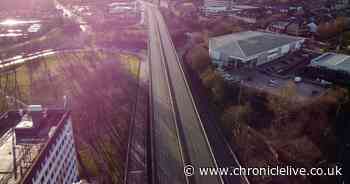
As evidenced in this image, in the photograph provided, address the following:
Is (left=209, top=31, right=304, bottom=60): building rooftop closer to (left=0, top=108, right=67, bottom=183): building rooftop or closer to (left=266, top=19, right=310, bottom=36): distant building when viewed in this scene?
(left=266, top=19, right=310, bottom=36): distant building

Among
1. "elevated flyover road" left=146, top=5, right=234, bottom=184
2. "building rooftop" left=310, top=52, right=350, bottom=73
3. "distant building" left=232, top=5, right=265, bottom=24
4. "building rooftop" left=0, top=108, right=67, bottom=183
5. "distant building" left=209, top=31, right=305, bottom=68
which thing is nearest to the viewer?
"building rooftop" left=0, top=108, right=67, bottom=183

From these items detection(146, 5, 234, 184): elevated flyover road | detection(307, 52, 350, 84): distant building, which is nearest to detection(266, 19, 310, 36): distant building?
detection(307, 52, 350, 84): distant building

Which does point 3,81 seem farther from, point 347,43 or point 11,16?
point 347,43

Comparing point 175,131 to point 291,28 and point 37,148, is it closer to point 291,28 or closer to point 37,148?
point 37,148

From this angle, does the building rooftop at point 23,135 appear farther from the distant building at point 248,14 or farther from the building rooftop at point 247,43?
the distant building at point 248,14

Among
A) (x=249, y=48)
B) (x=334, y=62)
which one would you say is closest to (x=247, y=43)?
(x=249, y=48)

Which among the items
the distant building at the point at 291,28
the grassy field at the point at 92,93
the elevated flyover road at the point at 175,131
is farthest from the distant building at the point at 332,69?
the grassy field at the point at 92,93
